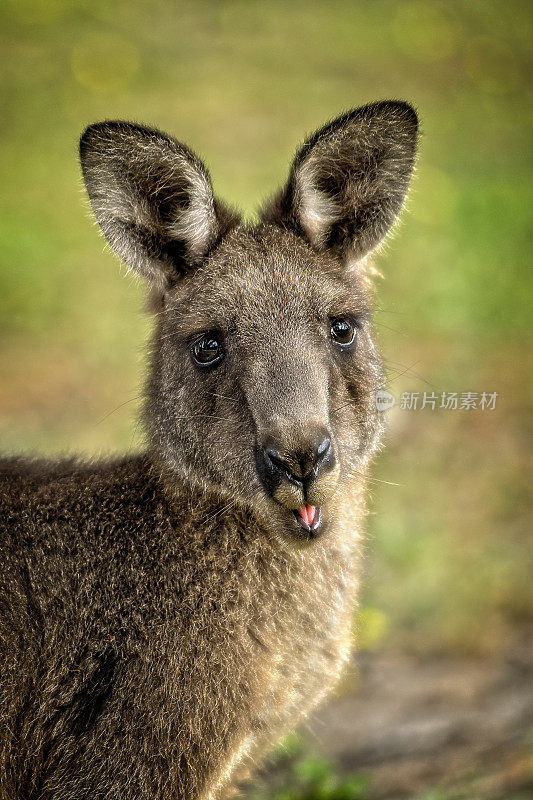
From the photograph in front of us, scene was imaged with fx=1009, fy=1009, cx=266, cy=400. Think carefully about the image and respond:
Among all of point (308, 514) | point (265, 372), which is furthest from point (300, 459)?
point (265, 372)

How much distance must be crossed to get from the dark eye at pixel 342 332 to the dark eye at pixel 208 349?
50cm

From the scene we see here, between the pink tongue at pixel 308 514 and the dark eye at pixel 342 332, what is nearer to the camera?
the pink tongue at pixel 308 514

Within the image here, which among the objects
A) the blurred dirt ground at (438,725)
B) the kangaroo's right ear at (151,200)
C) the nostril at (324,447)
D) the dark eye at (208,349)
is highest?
the kangaroo's right ear at (151,200)

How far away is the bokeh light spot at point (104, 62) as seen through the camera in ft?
50.3

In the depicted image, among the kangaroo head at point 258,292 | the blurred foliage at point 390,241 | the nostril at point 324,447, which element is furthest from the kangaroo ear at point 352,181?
the nostril at point 324,447

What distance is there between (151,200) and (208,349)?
0.79 metres

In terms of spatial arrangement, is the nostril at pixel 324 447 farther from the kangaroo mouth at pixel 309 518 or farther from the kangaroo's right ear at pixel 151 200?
the kangaroo's right ear at pixel 151 200

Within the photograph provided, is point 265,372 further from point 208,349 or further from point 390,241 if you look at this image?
point 390,241

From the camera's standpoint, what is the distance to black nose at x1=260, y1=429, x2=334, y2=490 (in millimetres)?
3734

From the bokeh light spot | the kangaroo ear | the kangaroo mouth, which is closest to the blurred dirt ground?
the kangaroo mouth

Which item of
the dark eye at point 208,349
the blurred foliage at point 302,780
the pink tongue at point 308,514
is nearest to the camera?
the pink tongue at point 308,514

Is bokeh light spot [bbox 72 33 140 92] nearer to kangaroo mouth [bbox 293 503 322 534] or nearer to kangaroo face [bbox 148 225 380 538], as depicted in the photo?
kangaroo face [bbox 148 225 380 538]

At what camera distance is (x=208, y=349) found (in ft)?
14.3

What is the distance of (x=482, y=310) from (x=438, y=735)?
20.8 ft
